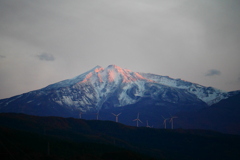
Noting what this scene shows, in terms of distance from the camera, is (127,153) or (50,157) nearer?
(50,157)

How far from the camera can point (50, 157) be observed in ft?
554

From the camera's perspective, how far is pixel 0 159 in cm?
15600

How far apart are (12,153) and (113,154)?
45359 millimetres

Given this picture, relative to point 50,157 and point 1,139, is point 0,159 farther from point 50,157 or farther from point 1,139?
point 1,139

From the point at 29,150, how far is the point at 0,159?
27.9m

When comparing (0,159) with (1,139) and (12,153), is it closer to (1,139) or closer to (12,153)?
(12,153)

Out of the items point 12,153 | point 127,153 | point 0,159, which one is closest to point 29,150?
point 12,153

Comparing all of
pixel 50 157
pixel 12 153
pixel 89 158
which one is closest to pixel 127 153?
pixel 89 158

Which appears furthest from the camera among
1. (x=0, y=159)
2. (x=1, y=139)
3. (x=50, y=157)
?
(x=1, y=139)

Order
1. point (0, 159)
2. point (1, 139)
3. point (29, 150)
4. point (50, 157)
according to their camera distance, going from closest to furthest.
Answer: point (0, 159) < point (50, 157) < point (29, 150) < point (1, 139)

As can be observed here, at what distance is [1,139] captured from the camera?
196875mm

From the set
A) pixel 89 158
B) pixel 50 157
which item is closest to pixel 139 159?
pixel 89 158

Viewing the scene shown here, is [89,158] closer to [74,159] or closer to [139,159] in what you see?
[74,159]

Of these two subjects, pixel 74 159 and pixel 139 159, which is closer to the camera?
pixel 74 159
